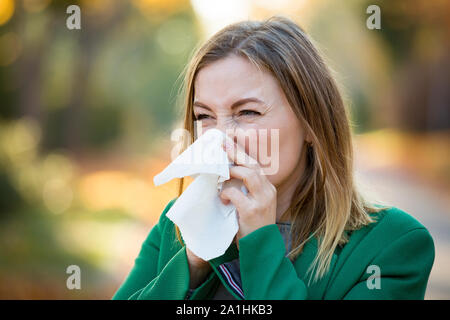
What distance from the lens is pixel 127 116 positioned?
12.8 m

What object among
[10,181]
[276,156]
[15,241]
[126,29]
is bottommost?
[15,241]

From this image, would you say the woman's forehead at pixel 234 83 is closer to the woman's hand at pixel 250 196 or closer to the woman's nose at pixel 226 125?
the woman's nose at pixel 226 125

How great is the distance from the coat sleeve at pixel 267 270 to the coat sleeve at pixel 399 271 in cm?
25

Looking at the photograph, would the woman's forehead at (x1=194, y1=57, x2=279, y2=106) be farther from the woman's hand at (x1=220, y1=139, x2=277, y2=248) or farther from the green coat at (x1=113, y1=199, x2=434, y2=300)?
the green coat at (x1=113, y1=199, x2=434, y2=300)

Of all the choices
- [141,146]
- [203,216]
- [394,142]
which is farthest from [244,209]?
[394,142]

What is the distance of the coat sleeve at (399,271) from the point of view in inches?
63.7

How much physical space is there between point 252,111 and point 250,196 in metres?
0.32

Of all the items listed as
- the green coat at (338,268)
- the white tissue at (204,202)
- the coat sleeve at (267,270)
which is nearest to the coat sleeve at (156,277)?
the green coat at (338,268)

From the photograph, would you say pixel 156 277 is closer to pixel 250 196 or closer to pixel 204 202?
pixel 204 202

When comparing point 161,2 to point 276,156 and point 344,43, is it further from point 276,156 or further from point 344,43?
point 276,156

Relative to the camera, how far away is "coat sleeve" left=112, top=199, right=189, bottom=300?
1.74 metres

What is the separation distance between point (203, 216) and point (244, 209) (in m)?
0.17

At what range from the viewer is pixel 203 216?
1.72 meters

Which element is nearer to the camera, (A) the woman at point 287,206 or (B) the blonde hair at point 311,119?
(A) the woman at point 287,206
